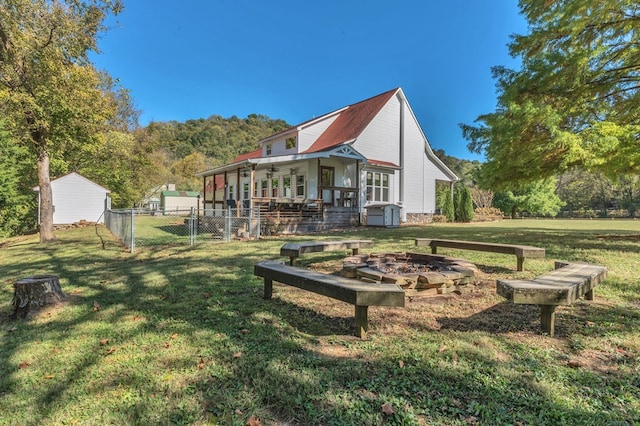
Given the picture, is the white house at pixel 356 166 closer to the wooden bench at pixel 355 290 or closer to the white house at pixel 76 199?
the white house at pixel 76 199

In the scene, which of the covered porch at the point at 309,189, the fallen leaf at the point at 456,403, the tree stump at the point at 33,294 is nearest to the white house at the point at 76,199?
the covered porch at the point at 309,189

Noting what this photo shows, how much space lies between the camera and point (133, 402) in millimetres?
2318

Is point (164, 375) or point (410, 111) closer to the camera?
point (164, 375)

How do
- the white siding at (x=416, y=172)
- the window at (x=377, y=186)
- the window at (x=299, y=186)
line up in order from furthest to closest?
1. the white siding at (x=416, y=172)
2. the window at (x=377, y=186)
3. the window at (x=299, y=186)

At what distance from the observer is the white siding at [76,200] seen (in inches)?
896

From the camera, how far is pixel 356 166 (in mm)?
18797

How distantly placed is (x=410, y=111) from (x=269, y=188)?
1092 centimetres

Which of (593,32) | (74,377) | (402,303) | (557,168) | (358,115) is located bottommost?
(74,377)

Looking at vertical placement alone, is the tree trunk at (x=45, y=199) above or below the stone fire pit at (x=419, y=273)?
above

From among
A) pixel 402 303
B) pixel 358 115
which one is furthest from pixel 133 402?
pixel 358 115

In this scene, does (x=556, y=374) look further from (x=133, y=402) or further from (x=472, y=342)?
(x=133, y=402)

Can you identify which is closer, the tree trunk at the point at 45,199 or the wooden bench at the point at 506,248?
the wooden bench at the point at 506,248

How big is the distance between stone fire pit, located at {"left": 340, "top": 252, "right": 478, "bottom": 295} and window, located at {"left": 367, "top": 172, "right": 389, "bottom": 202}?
14388 millimetres

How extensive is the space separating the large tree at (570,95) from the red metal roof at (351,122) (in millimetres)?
10591
